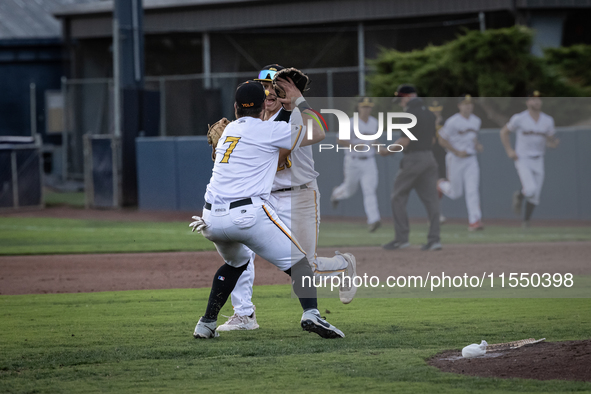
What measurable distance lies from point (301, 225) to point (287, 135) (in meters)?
0.90

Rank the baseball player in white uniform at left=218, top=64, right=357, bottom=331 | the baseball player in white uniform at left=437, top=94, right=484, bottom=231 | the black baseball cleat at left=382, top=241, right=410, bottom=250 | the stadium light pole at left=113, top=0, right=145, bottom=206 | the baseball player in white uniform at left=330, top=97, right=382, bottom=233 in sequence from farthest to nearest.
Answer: the stadium light pole at left=113, top=0, right=145, bottom=206 → the baseball player in white uniform at left=437, top=94, right=484, bottom=231 → the black baseball cleat at left=382, top=241, right=410, bottom=250 → the baseball player in white uniform at left=330, top=97, right=382, bottom=233 → the baseball player in white uniform at left=218, top=64, right=357, bottom=331

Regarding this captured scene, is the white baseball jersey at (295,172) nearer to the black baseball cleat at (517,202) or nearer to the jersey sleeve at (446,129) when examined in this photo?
the black baseball cleat at (517,202)

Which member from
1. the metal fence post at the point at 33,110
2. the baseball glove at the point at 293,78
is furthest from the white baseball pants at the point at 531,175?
the metal fence post at the point at 33,110

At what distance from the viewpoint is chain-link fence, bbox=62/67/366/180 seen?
20641 millimetres

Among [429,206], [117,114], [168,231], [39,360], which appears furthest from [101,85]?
[39,360]

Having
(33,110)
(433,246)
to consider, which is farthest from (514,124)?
(33,110)

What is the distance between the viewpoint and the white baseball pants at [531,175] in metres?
8.79

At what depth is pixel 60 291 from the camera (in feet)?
28.2

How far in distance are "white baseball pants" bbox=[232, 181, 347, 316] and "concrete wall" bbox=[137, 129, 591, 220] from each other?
75cm

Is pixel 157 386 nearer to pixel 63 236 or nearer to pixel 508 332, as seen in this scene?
pixel 508 332

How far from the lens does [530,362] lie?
4711 mm

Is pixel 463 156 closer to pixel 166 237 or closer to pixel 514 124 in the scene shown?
pixel 514 124

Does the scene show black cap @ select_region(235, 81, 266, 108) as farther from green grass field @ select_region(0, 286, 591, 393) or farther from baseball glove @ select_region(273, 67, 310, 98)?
green grass field @ select_region(0, 286, 591, 393)

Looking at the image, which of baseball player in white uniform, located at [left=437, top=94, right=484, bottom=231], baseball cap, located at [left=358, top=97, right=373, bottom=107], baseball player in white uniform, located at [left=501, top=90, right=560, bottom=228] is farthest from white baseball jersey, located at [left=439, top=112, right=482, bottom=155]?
baseball player in white uniform, located at [left=501, top=90, right=560, bottom=228]
